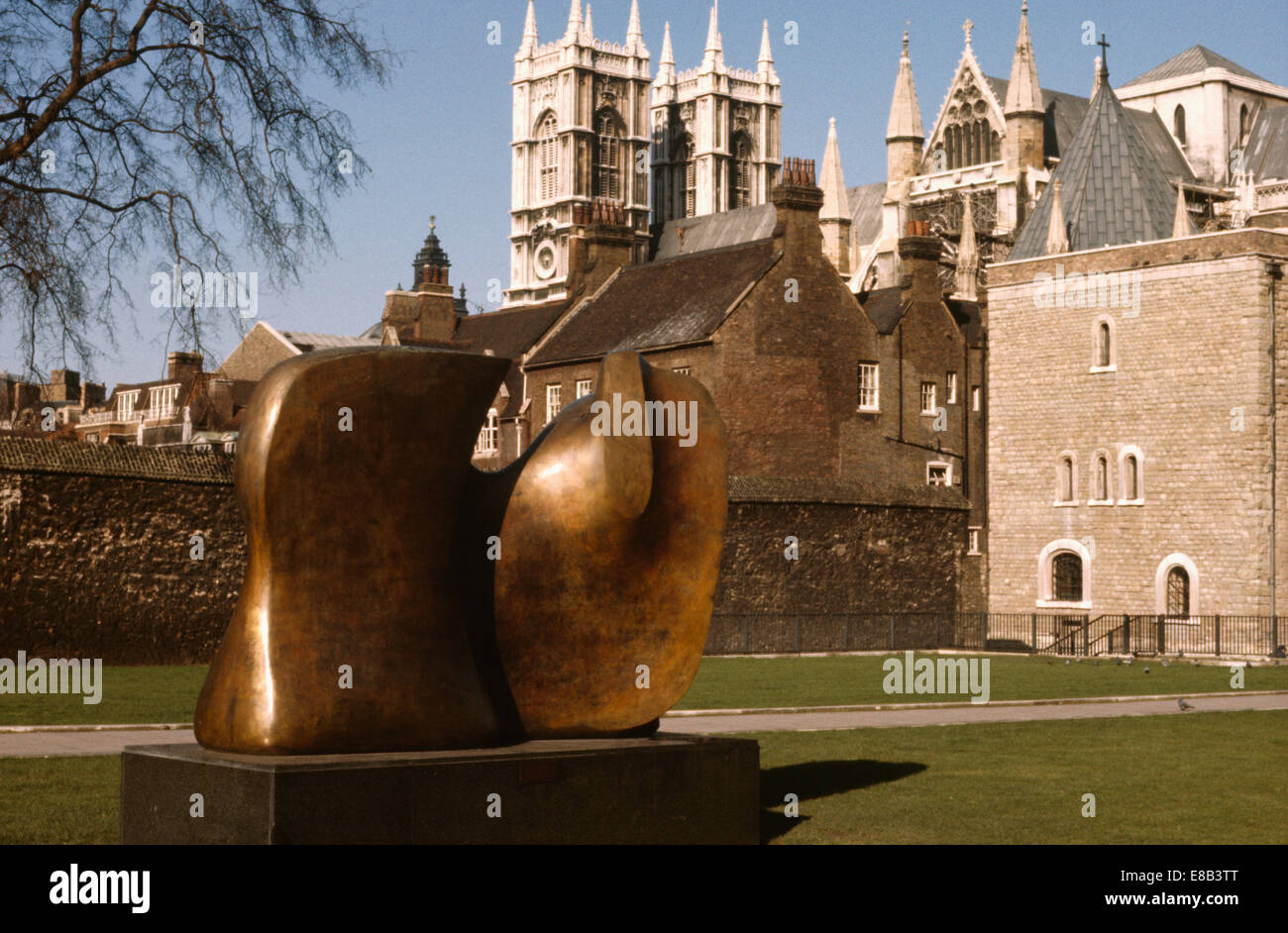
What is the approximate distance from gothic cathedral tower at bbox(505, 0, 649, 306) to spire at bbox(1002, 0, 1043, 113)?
2258 inches

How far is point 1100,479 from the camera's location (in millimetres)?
49312

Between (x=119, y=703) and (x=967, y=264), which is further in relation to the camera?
(x=967, y=264)

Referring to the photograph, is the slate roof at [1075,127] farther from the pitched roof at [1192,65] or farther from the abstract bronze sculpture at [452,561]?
the abstract bronze sculpture at [452,561]

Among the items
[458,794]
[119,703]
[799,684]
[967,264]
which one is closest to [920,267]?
[967,264]

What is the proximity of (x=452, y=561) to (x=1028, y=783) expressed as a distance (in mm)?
6271

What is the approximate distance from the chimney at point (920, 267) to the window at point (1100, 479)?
7906mm

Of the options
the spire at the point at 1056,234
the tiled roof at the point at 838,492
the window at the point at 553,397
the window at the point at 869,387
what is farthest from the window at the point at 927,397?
the window at the point at 553,397

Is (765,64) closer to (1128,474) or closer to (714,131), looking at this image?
(714,131)

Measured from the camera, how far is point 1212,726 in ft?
66.1

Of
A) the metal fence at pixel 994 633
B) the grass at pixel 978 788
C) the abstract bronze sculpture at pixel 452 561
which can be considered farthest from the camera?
the metal fence at pixel 994 633

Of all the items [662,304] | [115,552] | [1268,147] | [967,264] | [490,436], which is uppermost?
[1268,147]

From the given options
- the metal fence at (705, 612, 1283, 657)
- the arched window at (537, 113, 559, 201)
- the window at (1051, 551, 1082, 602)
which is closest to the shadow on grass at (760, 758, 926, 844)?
the metal fence at (705, 612, 1283, 657)

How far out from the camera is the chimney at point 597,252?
5666 centimetres
